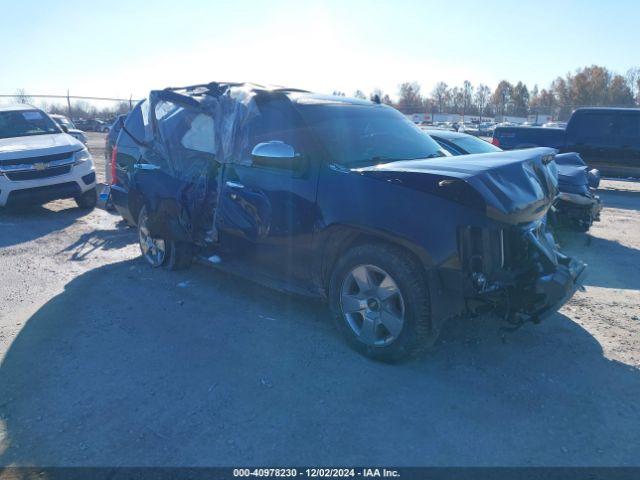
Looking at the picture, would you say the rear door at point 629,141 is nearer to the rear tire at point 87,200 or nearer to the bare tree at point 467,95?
the rear tire at point 87,200

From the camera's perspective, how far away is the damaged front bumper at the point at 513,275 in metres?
3.30

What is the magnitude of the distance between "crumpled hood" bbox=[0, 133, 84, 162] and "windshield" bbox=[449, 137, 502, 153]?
7061 millimetres

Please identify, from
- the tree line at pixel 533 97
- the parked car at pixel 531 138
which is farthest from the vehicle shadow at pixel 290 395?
the tree line at pixel 533 97

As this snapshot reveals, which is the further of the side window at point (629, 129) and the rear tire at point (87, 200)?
the side window at point (629, 129)

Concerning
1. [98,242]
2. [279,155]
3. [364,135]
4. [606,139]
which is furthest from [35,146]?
[606,139]

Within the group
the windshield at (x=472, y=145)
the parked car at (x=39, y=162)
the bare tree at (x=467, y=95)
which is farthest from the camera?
the bare tree at (x=467, y=95)

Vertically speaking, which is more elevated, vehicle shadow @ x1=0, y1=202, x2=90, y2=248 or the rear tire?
the rear tire

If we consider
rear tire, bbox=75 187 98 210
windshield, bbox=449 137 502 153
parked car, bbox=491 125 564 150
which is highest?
parked car, bbox=491 125 564 150

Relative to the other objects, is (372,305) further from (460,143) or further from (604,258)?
(460,143)

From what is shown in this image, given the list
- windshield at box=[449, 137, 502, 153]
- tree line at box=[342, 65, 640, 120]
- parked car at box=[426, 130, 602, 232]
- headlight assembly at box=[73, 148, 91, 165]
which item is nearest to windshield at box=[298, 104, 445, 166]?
parked car at box=[426, 130, 602, 232]

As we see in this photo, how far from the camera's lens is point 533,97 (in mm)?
80438

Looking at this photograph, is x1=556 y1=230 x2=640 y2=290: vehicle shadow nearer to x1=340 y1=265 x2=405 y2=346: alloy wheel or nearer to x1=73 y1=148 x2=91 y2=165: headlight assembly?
x1=340 y1=265 x2=405 y2=346: alloy wheel

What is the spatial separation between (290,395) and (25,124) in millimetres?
9201

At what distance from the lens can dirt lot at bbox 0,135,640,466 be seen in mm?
2824
